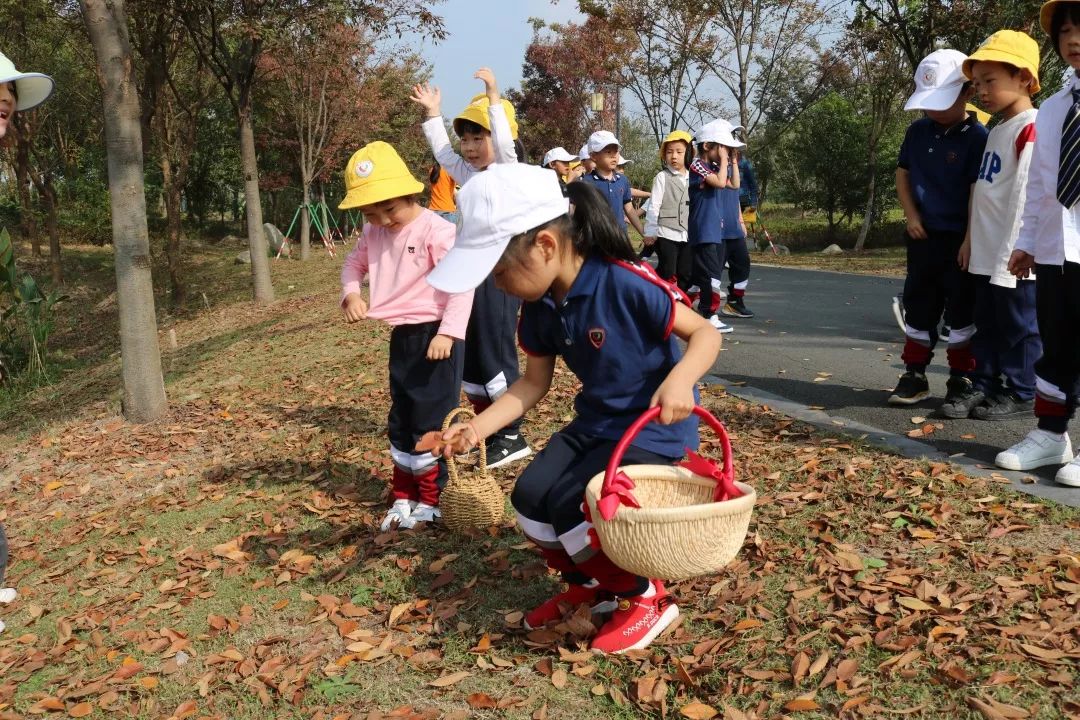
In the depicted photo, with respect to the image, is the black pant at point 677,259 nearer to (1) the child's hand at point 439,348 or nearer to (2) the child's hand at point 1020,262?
(2) the child's hand at point 1020,262

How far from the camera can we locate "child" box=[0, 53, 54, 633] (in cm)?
347

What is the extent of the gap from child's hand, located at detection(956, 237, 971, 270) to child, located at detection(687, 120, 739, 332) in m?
3.53

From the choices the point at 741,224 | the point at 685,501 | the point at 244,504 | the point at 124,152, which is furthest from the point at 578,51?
the point at 685,501

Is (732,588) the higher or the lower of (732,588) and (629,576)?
the lower

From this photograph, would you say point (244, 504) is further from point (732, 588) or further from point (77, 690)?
point (732, 588)

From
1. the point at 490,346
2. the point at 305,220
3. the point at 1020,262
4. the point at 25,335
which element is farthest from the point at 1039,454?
the point at 305,220

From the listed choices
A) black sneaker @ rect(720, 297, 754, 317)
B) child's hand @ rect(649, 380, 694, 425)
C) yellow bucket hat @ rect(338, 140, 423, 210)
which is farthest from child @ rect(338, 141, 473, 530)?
black sneaker @ rect(720, 297, 754, 317)

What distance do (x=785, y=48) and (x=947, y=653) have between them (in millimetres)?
20790

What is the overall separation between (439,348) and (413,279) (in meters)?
0.43

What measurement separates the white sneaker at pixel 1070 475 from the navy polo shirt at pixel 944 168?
5.55 feet

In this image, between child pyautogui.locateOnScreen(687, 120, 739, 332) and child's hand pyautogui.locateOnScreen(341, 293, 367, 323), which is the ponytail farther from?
child pyautogui.locateOnScreen(687, 120, 739, 332)

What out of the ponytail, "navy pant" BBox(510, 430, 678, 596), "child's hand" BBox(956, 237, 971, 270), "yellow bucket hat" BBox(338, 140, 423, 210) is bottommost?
"navy pant" BBox(510, 430, 678, 596)

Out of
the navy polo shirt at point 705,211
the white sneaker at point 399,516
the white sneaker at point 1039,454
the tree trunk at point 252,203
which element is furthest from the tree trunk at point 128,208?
the tree trunk at point 252,203

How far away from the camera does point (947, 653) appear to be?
2.73 m
